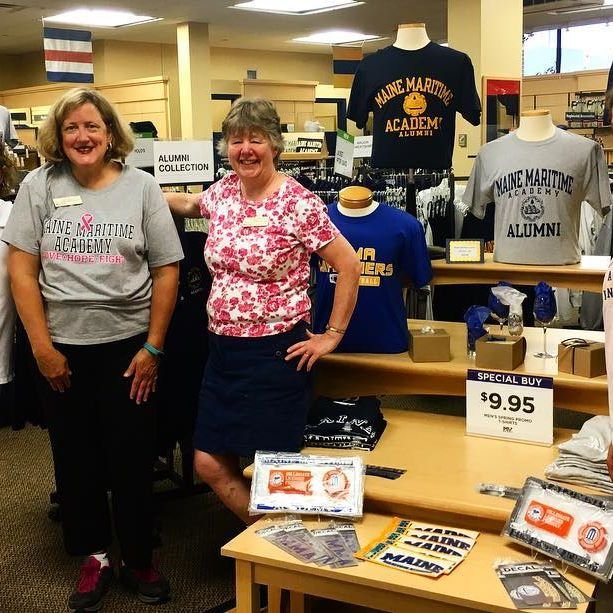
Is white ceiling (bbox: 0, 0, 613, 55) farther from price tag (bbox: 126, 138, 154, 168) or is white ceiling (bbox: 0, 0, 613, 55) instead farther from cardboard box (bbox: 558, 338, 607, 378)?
cardboard box (bbox: 558, 338, 607, 378)

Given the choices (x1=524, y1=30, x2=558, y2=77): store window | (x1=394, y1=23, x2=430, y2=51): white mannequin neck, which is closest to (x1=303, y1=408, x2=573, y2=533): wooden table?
(x1=394, y1=23, x2=430, y2=51): white mannequin neck

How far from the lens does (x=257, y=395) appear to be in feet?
7.64

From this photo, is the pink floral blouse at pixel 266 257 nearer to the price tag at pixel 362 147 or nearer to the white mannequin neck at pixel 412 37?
the white mannequin neck at pixel 412 37

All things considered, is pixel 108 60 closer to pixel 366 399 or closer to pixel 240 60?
pixel 240 60

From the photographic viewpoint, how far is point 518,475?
216 centimetres

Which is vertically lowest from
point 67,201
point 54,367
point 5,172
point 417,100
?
point 54,367

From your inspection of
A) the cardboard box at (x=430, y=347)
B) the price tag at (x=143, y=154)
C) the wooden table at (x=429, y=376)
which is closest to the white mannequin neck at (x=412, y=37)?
the price tag at (x=143, y=154)

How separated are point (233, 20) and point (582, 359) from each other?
9005mm

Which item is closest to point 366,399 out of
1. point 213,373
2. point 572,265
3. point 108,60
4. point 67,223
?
point 213,373

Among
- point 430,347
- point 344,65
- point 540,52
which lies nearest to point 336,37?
point 540,52

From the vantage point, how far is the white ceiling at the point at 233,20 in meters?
9.10

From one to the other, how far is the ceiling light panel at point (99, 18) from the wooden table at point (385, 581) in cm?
875

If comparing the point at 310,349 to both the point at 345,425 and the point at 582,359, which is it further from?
the point at 582,359

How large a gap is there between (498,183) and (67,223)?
1.99 meters
